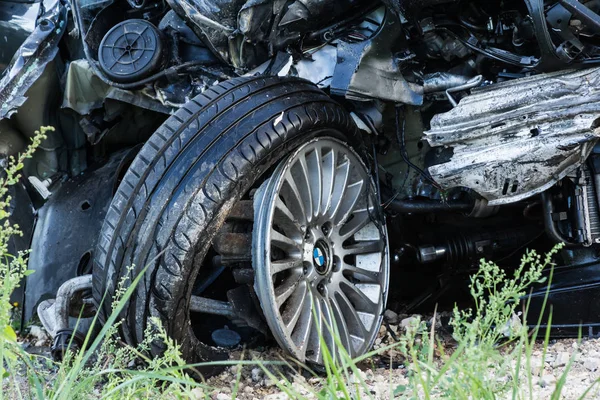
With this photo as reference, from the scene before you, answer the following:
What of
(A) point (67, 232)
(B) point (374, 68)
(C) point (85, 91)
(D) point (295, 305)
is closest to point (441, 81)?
(B) point (374, 68)

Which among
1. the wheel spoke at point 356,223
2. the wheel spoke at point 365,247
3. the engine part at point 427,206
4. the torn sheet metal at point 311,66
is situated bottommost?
the wheel spoke at point 365,247

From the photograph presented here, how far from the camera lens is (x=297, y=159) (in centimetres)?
347

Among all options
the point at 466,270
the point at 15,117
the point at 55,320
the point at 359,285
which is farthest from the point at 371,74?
the point at 15,117

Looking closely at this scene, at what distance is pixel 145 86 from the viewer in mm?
4230

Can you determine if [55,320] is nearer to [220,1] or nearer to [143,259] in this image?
[143,259]

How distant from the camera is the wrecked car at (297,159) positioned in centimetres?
316

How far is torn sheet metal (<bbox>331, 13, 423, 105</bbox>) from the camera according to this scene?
3.83 meters

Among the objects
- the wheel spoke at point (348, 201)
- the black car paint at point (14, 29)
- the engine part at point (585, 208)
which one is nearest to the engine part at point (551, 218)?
the engine part at point (585, 208)

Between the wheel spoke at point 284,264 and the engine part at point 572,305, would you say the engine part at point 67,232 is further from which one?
the engine part at point 572,305

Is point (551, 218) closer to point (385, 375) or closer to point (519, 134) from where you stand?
point (519, 134)

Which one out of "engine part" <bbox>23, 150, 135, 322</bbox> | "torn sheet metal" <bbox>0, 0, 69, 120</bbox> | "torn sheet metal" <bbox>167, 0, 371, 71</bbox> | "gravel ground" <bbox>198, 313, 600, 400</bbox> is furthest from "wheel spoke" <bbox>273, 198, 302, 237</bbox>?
"torn sheet metal" <bbox>0, 0, 69, 120</bbox>

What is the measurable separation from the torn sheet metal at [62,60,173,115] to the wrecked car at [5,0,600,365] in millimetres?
13

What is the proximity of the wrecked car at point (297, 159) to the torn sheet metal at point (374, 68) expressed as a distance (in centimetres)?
1

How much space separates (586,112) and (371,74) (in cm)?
105
